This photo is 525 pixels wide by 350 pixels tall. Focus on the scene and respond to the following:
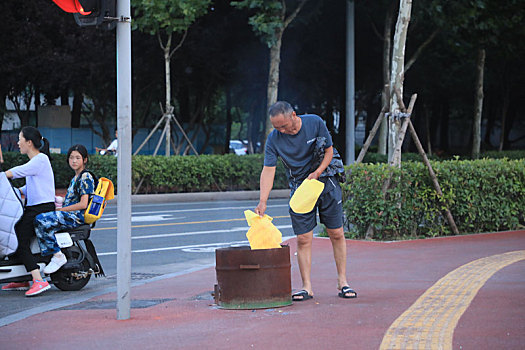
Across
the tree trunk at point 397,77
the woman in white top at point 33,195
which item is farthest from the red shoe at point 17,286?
the tree trunk at point 397,77

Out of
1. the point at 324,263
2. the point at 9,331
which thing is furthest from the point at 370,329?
the point at 324,263

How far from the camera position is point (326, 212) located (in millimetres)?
7086

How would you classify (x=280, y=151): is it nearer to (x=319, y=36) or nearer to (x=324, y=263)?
(x=324, y=263)

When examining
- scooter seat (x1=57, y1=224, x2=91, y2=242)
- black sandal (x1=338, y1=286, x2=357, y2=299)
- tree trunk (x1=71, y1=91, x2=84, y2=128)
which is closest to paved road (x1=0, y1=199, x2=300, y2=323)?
scooter seat (x1=57, y1=224, x2=91, y2=242)

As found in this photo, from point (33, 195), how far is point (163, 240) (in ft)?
15.4

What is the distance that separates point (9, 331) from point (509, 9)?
23611 mm

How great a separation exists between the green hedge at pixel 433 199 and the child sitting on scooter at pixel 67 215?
433cm

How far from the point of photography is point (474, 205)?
40.0ft

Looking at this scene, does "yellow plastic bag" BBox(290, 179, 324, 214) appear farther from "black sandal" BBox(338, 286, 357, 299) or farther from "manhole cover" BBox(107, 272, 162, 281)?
"manhole cover" BBox(107, 272, 162, 281)

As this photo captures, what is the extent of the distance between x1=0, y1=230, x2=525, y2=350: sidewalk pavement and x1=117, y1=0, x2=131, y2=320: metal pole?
492 mm

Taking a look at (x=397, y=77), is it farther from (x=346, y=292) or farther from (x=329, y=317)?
(x=329, y=317)

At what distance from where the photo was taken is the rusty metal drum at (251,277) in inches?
256

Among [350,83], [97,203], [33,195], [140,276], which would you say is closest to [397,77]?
[140,276]

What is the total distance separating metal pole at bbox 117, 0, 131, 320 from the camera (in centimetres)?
610
